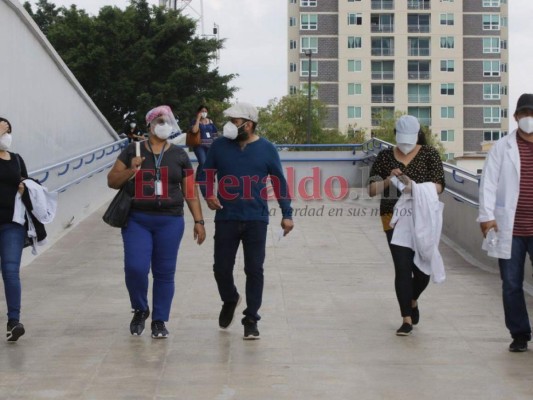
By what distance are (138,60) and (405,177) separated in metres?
36.2

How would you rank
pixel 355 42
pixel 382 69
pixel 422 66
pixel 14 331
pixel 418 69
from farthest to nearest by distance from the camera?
pixel 382 69, pixel 418 69, pixel 422 66, pixel 355 42, pixel 14 331

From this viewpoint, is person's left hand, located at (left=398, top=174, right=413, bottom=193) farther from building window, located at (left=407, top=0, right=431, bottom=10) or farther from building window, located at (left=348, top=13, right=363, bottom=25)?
building window, located at (left=407, top=0, right=431, bottom=10)

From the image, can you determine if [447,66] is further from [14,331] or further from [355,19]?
[14,331]

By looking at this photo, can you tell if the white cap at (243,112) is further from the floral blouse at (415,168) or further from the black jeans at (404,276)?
the black jeans at (404,276)

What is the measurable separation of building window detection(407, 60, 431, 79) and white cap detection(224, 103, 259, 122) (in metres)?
89.2

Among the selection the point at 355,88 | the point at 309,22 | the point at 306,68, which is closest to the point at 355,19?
the point at 309,22

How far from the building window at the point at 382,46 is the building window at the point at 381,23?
809 millimetres

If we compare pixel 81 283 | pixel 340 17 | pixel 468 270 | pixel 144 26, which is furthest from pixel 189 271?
pixel 340 17

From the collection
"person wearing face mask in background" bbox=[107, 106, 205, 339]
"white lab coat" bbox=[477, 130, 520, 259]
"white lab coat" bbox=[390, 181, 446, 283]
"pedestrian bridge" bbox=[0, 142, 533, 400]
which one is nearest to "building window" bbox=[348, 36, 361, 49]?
"pedestrian bridge" bbox=[0, 142, 533, 400]

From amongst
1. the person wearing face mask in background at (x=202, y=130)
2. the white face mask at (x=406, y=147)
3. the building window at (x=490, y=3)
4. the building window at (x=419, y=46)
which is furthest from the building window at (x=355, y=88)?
the white face mask at (x=406, y=147)

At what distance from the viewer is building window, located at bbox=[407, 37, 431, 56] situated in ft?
316

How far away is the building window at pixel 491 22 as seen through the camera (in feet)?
313

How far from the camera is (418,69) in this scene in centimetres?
9662

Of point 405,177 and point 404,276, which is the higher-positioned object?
point 405,177
